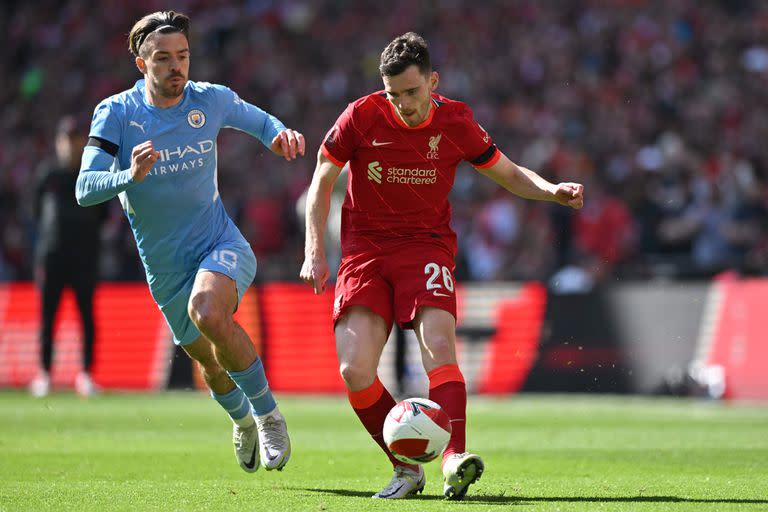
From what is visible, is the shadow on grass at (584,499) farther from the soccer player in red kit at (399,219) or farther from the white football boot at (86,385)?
the white football boot at (86,385)

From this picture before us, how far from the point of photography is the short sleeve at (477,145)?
24.3 ft

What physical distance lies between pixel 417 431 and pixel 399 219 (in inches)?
53.6

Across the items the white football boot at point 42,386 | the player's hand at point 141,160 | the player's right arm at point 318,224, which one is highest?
the player's hand at point 141,160

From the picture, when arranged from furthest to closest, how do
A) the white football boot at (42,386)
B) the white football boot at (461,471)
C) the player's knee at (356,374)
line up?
the white football boot at (42,386)
the player's knee at (356,374)
the white football boot at (461,471)

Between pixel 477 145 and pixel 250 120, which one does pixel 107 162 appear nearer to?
pixel 250 120

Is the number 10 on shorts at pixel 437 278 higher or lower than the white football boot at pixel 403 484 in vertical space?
higher

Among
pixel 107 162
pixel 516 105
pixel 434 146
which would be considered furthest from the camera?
pixel 516 105

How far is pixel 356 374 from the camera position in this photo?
23.3 feet

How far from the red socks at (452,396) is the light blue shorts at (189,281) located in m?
1.51

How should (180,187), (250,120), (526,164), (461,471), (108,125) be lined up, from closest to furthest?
(461,471) < (108,125) < (180,187) < (250,120) < (526,164)

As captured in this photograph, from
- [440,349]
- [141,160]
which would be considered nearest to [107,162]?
[141,160]

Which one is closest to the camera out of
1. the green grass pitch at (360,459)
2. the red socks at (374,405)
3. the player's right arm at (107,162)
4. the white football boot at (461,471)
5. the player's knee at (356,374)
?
the white football boot at (461,471)

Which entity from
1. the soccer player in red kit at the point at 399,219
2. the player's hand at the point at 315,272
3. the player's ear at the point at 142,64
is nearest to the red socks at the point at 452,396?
the soccer player in red kit at the point at 399,219

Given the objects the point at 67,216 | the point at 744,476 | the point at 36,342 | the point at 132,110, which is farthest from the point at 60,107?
the point at 744,476
